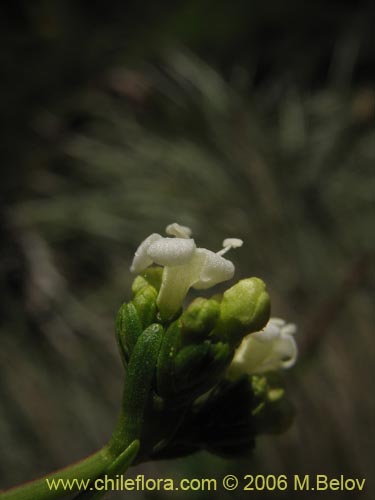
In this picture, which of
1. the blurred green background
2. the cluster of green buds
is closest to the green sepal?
the cluster of green buds

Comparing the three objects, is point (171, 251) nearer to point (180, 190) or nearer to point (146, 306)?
point (146, 306)

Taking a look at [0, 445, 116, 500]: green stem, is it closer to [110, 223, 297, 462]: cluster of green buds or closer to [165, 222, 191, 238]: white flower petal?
[110, 223, 297, 462]: cluster of green buds

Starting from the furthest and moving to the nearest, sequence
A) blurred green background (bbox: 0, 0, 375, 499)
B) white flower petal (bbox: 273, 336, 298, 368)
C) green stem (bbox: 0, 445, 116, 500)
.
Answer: blurred green background (bbox: 0, 0, 375, 499) < white flower petal (bbox: 273, 336, 298, 368) < green stem (bbox: 0, 445, 116, 500)

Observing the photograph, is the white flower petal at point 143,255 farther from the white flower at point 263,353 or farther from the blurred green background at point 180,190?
the blurred green background at point 180,190

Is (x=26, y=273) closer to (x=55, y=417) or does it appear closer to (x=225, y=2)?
(x=55, y=417)

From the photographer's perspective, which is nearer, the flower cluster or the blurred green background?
the flower cluster

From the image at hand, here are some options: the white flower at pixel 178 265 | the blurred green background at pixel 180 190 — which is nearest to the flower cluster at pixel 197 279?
the white flower at pixel 178 265

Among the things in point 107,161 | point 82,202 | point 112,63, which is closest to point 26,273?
point 82,202
